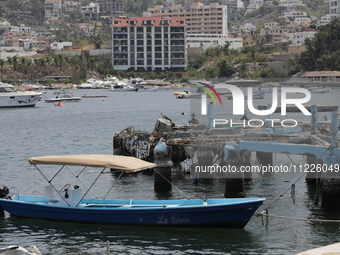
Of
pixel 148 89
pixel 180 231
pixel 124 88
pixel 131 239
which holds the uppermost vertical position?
pixel 180 231

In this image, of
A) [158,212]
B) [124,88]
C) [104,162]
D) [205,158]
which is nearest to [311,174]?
[205,158]

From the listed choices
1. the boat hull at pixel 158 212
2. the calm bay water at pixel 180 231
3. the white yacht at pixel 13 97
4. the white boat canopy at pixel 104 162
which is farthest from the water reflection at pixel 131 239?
the white yacht at pixel 13 97

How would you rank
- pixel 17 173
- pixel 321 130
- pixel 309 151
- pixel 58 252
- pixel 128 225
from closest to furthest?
1. pixel 58 252
2. pixel 128 225
3. pixel 309 151
4. pixel 321 130
5. pixel 17 173

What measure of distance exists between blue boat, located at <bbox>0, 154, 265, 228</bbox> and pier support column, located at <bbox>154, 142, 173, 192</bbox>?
404 centimetres

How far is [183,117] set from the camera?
3246 inches

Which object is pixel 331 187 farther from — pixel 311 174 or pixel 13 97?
pixel 13 97

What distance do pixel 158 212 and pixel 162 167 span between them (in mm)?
5746

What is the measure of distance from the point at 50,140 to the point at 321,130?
32539 millimetres

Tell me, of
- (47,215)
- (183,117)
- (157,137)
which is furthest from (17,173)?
(183,117)

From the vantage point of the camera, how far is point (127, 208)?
2372 centimetres

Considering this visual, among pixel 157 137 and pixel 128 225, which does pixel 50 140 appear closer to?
pixel 157 137

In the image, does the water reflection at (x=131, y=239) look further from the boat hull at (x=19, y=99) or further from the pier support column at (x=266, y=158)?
the boat hull at (x=19, y=99)

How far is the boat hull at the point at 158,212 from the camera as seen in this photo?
22.9 m

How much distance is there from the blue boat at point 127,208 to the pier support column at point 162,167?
4.04m
